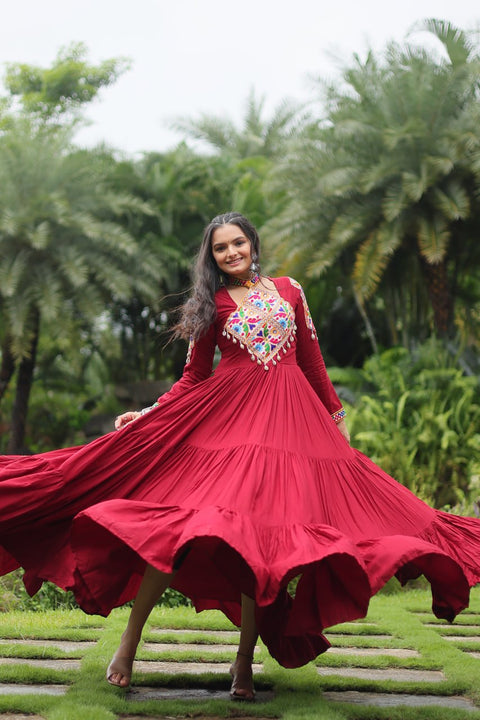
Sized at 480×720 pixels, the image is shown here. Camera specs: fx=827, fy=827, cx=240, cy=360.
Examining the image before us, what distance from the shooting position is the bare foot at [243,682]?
2.99 m

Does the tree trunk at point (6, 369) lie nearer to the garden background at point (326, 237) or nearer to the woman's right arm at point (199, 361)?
the garden background at point (326, 237)

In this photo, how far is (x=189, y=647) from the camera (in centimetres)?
392

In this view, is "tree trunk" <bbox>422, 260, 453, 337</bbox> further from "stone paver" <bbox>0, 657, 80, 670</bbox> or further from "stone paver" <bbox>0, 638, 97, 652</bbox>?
"stone paver" <bbox>0, 657, 80, 670</bbox>

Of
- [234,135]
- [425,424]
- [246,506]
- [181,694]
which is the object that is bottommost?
[181,694]

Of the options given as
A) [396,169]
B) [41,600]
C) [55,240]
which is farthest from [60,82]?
[41,600]

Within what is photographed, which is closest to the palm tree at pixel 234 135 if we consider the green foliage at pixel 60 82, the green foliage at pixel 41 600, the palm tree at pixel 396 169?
the green foliage at pixel 60 82

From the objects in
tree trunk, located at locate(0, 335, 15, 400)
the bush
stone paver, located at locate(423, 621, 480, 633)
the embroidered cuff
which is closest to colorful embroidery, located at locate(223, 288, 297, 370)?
the embroidered cuff

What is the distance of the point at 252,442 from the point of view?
308 cm

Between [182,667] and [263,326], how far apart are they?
4.88 ft

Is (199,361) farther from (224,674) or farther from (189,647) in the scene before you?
(189,647)

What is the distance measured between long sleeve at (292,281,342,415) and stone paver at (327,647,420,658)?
45.7 inches

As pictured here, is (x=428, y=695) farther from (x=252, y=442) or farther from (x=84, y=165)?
(x=84, y=165)

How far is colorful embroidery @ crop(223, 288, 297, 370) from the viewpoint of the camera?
133 inches

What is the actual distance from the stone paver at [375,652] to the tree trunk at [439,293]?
716cm
